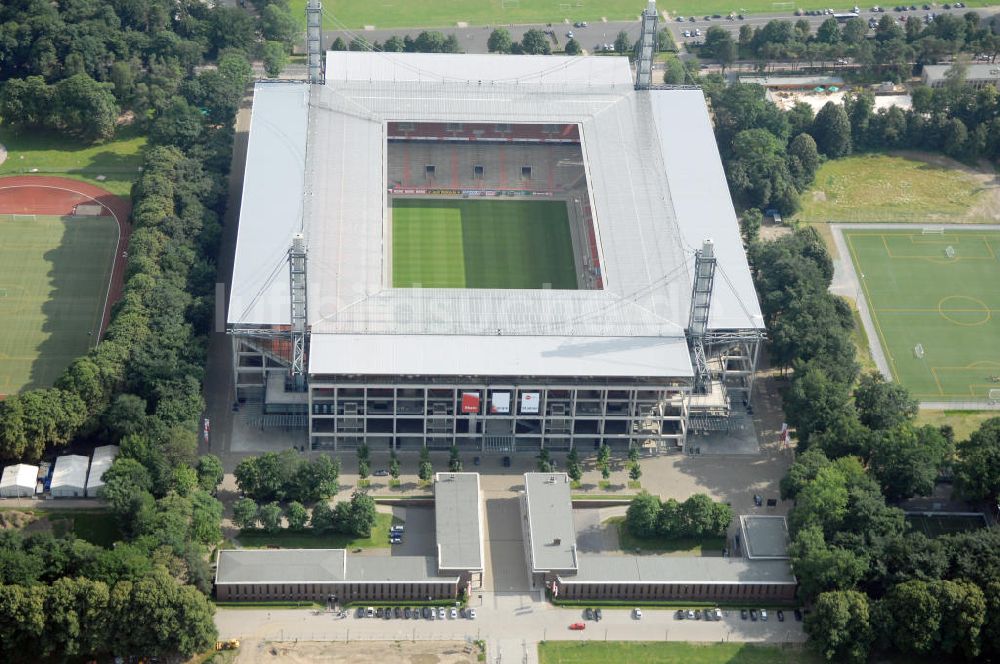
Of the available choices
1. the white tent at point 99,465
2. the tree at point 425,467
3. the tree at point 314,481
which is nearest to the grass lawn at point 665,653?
the tree at point 425,467

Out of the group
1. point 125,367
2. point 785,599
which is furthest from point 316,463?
point 785,599

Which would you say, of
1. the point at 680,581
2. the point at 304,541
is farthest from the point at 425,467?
the point at 680,581

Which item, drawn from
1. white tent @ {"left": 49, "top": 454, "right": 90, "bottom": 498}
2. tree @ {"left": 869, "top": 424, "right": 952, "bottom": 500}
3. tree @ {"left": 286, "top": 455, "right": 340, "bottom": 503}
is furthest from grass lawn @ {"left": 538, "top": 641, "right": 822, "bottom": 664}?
white tent @ {"left": 49, "top": 454, "right": 90, "bottom": 498}

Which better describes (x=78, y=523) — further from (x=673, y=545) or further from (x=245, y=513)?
(x=673, y=545)

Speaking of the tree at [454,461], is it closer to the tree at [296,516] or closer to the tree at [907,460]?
the tree at [296,516]

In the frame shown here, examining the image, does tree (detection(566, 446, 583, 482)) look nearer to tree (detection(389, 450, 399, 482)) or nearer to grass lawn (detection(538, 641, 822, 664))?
tree (detection(389, 450, 399, 482))

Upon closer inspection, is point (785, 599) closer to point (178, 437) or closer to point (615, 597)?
point (615, 597)

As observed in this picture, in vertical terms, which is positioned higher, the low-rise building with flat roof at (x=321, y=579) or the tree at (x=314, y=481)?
the tree at (x=314, y=481)
